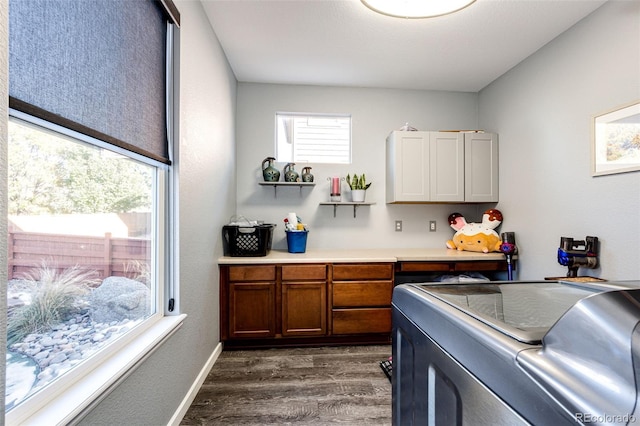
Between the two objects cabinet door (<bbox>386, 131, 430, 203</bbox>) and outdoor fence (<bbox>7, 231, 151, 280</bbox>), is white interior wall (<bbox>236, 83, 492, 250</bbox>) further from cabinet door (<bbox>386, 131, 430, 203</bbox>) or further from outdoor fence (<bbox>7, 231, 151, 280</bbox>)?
outdoor fence (<bbox>7, 231, 151, 280</bbox>)

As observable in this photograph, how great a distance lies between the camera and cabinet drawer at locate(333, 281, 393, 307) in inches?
106

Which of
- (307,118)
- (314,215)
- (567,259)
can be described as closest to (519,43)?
(567,259)

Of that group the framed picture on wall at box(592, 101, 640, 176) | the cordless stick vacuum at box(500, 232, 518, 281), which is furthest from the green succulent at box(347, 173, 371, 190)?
the framed picture on wall at box(592, 101, 640, 176)

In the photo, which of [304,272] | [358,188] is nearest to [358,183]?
[358,188]

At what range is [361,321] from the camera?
272 centimetres

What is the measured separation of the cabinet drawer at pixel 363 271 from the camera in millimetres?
2705

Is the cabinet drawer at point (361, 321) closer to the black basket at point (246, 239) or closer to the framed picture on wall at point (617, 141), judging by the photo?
the black basket at point (246, 239)

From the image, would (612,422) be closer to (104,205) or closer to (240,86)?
(104,205)

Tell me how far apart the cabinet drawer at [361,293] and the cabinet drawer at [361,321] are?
2.5 inches

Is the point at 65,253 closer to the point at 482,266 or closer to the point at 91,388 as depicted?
the point at 91,388

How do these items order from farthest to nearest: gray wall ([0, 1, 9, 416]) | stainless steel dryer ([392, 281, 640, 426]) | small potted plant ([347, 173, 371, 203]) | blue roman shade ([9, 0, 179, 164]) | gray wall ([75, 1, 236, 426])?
small potted plant ([347, 173, 371, 203]) < gray wall ([75, 1, 236, 426]) < blue roman shade ([9, 0, 179, 164]) < gray wall ([0, 1, 9, 416]) < stainless steel dryer ([392, 281, 640, 426])

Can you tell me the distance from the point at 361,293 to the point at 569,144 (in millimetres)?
2036

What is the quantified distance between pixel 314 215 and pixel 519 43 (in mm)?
2413

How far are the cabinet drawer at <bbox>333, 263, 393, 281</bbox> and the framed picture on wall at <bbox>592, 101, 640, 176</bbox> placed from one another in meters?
1.67
